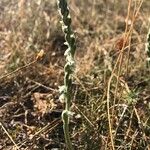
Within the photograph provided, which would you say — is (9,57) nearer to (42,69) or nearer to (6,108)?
(42,69)

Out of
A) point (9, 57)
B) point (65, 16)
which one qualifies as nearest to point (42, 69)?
point (9, 57)

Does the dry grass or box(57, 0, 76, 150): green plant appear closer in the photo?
box(57, 0, 76, 150): green plant

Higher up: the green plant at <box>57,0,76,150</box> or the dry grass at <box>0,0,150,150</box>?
the green plant at <box>57,0,76,150</box>

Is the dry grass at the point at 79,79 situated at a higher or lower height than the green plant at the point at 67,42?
lower

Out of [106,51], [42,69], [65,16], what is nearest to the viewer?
[65,16]

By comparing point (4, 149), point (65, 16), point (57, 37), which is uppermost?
point (65, 16)

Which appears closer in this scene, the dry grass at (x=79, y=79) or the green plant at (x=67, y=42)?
the green plant at (x=67, y=42)

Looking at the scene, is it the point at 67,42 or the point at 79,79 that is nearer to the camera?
the point at 67,42

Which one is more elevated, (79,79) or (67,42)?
(67,42)
